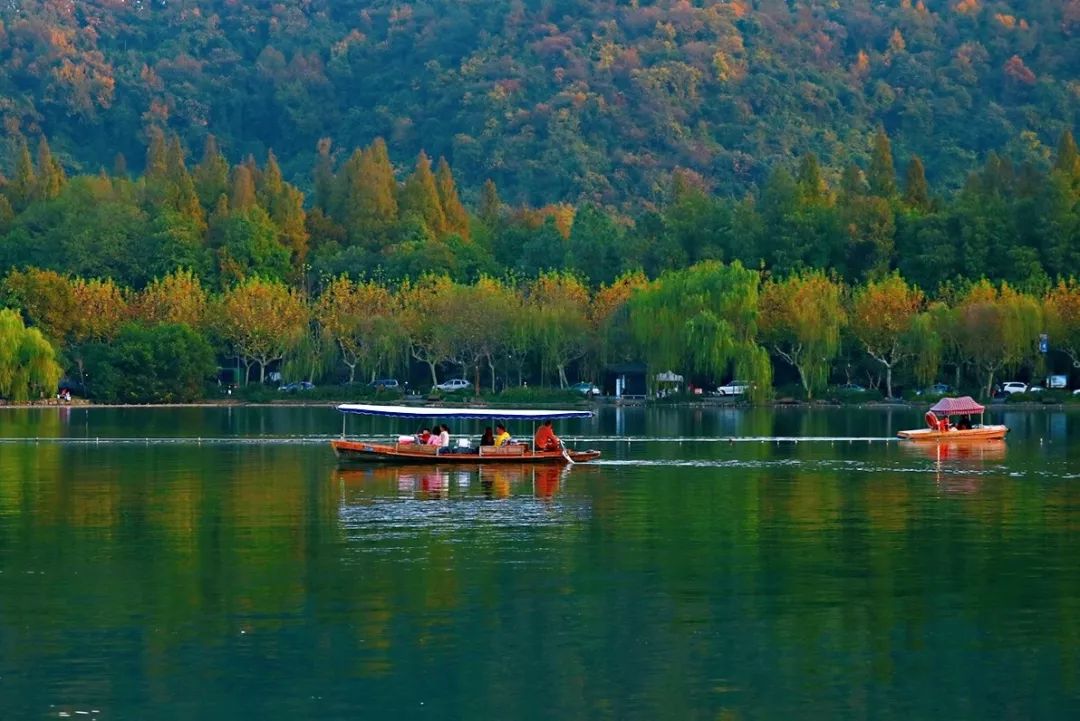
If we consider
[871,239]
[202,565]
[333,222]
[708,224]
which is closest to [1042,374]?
[871,239]

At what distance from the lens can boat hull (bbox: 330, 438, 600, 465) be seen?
189 feet

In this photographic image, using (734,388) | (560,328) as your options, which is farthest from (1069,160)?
(560,328)

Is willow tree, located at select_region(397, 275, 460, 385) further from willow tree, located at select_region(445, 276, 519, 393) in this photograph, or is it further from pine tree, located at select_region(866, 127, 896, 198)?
pine tree, located at select_region(866, 127, 896, 198)

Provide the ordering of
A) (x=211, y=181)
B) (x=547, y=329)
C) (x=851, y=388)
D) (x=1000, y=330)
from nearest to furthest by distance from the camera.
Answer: (x=1000, y=330) → (x=851, y=388) → (x=547, y=329) → (x=211, y=181)

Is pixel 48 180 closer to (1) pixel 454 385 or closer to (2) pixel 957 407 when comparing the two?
(1) pixel 454 385

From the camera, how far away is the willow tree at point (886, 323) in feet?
342

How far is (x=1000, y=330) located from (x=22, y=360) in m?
51.9

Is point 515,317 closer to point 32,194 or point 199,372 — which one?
point 199,372

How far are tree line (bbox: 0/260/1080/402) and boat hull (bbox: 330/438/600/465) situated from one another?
146 feet

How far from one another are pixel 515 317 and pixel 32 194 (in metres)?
56.6

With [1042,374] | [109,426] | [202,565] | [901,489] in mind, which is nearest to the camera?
[202,565]

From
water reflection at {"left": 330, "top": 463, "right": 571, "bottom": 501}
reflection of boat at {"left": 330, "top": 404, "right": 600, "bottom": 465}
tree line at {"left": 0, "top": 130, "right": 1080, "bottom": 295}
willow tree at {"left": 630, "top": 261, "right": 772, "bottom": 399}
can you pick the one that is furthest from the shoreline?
water reflection at {"left": 330, "top": 463, "right": 571, "bottom": 501}

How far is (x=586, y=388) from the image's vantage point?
114125mm

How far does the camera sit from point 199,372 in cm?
11112
